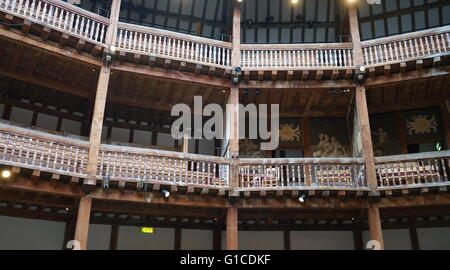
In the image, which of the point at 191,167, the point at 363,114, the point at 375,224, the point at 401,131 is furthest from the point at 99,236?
the point at 401,131

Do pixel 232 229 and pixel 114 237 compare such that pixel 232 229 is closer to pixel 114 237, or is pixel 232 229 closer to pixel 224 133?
pixel 224 133

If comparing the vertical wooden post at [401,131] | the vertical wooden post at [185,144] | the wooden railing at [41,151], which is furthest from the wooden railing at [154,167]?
the vertical wooden post at [401,131]

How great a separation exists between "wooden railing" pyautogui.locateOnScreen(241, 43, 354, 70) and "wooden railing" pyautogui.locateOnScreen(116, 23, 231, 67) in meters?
0.71

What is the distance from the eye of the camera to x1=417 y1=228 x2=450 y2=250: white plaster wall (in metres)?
13.9

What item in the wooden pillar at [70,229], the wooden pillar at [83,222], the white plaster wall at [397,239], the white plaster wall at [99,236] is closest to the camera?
the wooden pillar at [83,222]

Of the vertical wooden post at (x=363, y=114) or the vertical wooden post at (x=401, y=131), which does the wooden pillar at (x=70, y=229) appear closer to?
the vertical wooden post at (x=363, y=114)

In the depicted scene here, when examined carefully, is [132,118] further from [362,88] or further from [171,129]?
[362,88]

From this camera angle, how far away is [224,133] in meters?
14.5

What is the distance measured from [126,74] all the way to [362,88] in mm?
7082

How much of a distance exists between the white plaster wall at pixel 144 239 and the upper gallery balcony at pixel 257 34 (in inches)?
203

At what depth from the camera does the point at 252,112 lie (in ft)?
51.5

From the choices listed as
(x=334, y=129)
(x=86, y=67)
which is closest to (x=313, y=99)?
(x=334, y=129)

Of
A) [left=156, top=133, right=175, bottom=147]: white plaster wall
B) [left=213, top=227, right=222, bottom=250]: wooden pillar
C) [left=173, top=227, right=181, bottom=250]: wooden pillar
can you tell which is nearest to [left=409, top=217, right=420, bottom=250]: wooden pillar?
[left=213, top=227, right=222, bottom=250]: wooden pillar

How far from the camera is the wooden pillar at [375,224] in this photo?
12.2m
